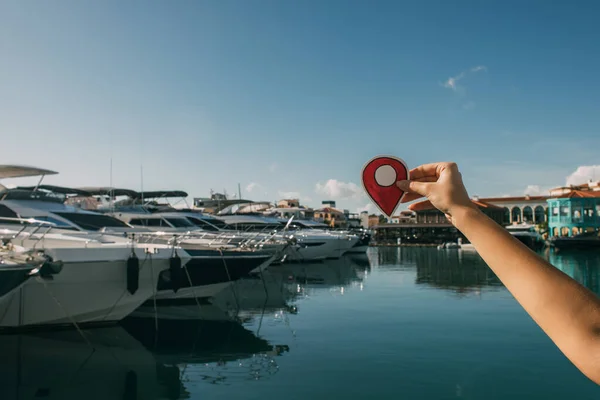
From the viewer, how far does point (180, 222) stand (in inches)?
1135

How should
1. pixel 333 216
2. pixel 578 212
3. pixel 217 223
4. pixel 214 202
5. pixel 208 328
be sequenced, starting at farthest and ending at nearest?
pixel 333 216
pixel 578 212
pixel 214 202
pixel 217 223
pixel 208 328

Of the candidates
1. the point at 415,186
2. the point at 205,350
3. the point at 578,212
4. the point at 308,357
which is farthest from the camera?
the point at 578,212

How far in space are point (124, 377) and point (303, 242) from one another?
26.2 m

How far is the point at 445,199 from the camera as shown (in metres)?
1.43

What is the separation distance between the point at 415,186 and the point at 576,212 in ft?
246

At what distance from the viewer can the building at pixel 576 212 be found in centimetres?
6600

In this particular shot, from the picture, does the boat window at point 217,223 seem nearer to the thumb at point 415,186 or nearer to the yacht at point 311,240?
the yacht at point 311,240

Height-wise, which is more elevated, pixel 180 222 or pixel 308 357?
pixel 180 222

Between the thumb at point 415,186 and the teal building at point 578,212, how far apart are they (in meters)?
72.6

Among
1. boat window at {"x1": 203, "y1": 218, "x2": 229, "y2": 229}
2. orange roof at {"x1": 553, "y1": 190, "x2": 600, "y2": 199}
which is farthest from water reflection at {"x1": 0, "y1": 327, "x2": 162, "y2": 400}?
orange roof at {"x1": 553, "y1": 190, "x2": 600, "y2": 199}

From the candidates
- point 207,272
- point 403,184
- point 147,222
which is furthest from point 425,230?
point 403,184

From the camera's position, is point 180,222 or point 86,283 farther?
point 180,222

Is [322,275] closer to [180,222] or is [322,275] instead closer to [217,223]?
[180,222]

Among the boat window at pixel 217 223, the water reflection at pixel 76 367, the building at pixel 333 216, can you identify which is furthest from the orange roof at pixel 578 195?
the water reflection at pixel 76 367
